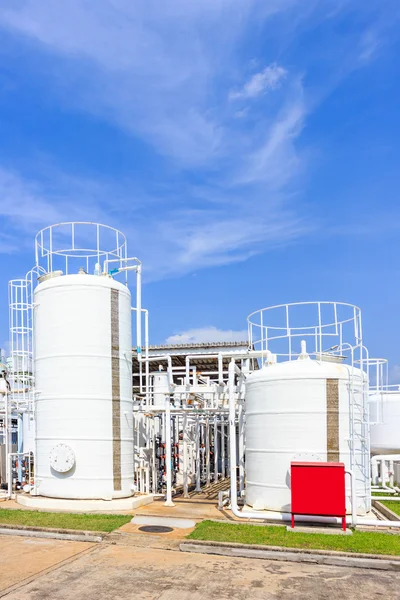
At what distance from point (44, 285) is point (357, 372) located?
939 cm

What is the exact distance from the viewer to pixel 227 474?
2648cm

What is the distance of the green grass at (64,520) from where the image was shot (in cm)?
1264

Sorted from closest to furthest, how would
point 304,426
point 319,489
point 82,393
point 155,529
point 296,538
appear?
point 296,538, point 319,489, point 155,529, point 304,426, point 82,393

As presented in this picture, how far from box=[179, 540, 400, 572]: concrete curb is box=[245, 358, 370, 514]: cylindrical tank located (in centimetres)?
356

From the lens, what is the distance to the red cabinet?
12188mm

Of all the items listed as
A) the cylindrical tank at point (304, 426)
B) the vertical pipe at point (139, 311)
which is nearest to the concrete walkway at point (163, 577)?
the cylindrical tank at point (304, 426)

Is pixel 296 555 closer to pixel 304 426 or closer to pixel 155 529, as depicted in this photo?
pixel 155 529

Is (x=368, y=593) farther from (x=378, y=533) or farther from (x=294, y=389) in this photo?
(x=294, y=389)

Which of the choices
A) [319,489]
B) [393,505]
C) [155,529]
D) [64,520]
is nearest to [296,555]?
[319,489]

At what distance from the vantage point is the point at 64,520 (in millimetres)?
13344

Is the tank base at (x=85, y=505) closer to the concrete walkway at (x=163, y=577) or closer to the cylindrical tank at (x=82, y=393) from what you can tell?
the cylindrical tank at (x=82, y=393)

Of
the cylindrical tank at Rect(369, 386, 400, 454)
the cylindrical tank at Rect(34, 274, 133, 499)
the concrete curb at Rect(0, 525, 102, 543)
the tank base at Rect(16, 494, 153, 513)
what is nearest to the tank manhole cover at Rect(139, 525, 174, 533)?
the concrete curb at Rect(0, 525, 102, 543)

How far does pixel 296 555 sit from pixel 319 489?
237 cm

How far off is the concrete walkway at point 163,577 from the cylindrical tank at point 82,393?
4949 mm
